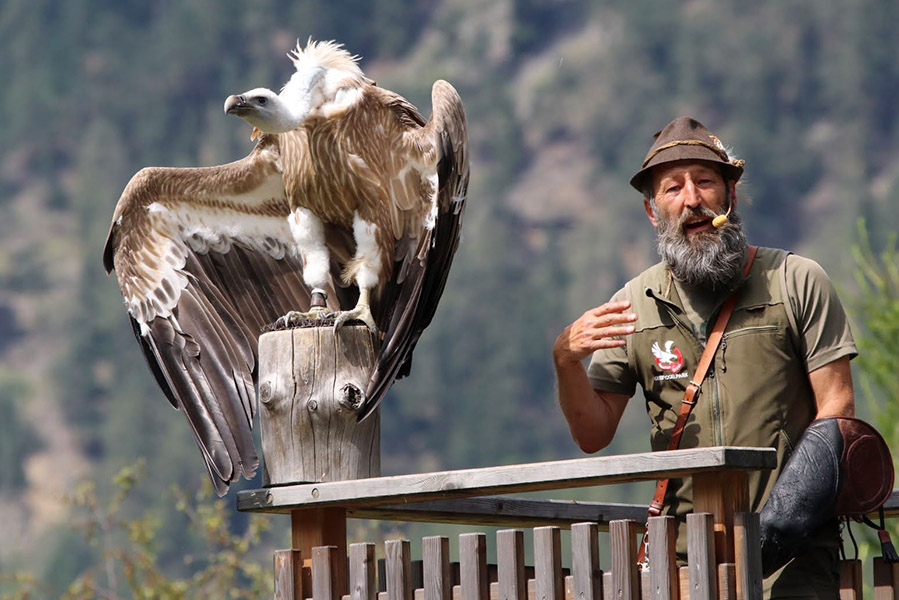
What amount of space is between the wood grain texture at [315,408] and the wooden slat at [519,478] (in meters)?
0.28

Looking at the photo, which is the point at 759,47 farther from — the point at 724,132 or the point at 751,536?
the point at 751,536

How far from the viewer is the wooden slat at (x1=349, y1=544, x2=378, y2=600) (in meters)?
4.50

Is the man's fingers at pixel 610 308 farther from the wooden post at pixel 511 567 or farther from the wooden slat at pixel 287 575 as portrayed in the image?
the wooden slat at pixel 287 575

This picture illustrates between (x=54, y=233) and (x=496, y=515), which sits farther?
(x=54, y=233)

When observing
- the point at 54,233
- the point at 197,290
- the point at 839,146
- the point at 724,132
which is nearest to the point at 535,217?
the point at 724,132

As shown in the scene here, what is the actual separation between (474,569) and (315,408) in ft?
3.88

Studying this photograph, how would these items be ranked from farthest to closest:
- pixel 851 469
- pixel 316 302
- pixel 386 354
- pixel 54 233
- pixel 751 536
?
pixel 54 233 → pixel 316 302 → pixel 386 354 → pixel 851 469 → pixel 751 536

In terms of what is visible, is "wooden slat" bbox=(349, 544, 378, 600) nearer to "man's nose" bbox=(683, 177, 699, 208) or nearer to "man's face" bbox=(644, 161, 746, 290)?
"man's face" bbox=(644, 161, 746, 290)

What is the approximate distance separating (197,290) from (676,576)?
3.21 m

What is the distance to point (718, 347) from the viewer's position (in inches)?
187

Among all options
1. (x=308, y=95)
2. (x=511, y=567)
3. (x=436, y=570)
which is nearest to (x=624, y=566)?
(x=511, y=567)

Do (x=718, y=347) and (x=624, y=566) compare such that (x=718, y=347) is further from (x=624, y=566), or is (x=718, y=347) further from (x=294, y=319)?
(x=294, y=319)

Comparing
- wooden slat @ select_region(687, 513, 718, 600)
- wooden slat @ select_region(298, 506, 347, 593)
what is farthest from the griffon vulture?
wooden slat @ select_region(687, 513, 718, 600)

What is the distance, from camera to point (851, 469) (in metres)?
4.42
